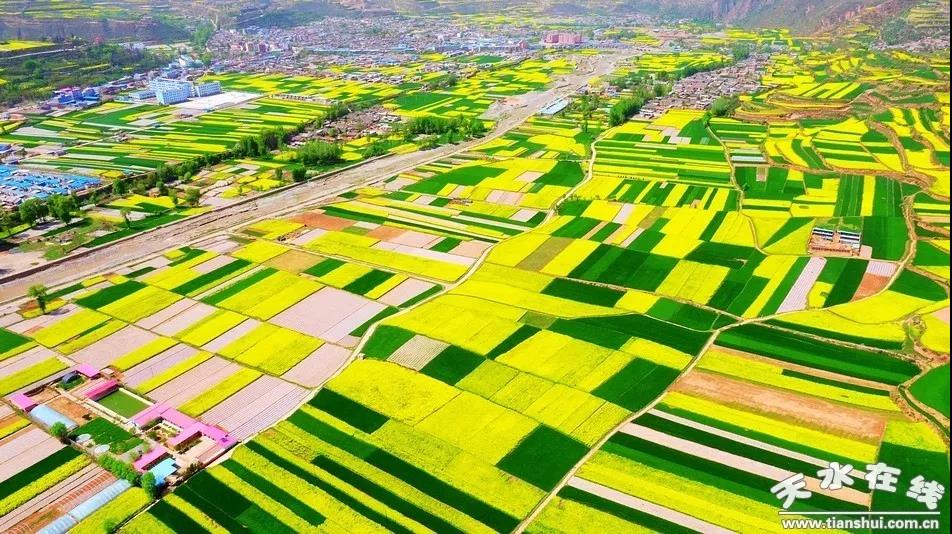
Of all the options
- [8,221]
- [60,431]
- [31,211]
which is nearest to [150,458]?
[60,431]

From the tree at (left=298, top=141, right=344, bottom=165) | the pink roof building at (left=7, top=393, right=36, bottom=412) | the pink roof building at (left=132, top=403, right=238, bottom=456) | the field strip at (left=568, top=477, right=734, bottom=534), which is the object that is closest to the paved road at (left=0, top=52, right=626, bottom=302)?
the tree at (left=298, top=141, right=344, bottom=165)

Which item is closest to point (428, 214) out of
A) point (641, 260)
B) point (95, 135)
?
point (641, 260)

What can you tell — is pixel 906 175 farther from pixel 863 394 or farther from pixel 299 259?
pixel 299 259

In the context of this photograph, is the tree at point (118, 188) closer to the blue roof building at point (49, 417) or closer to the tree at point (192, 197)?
the tree at point (192, 197)

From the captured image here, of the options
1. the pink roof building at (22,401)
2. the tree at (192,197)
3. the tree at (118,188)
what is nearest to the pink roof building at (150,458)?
the pink roof building at (22,401)

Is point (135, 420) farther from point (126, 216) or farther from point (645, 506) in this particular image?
point (126, 216)

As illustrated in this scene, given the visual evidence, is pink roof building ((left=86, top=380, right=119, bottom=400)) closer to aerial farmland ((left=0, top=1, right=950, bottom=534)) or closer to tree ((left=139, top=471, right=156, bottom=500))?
aerial farmland ((left=0, top=1, right=950, bottom=534))
